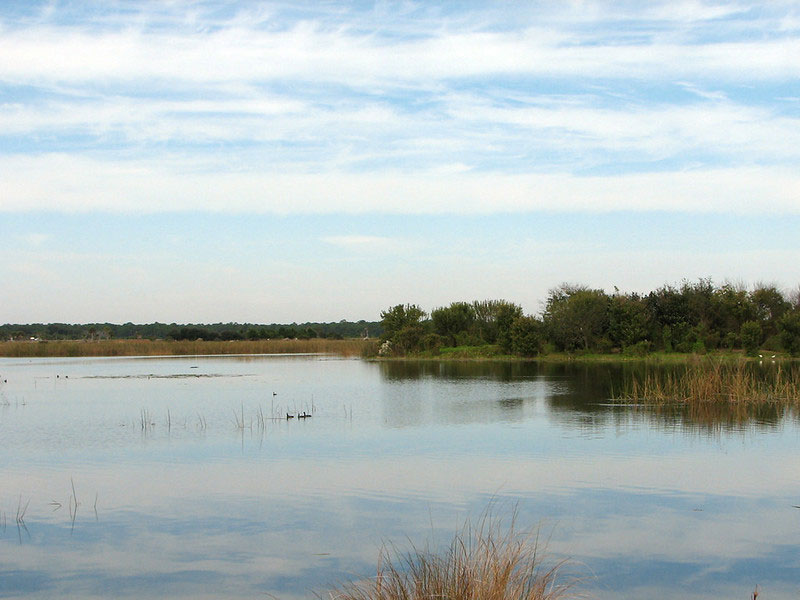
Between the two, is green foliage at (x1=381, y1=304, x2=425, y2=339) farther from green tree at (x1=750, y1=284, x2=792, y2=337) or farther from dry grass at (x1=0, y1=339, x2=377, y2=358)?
green tree at (x1=750, y1=284, x2=792, y2=337)

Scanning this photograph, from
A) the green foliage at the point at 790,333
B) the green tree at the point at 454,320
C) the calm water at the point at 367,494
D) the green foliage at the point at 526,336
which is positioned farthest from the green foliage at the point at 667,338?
the calm water at the point at 367,494

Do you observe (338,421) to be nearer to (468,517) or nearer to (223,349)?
(468,517)

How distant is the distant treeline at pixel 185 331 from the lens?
95.5 metres

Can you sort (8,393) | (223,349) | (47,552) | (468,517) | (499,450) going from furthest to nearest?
(223,349)
(8,393)
(499,450)
(468,517)
(47,552)

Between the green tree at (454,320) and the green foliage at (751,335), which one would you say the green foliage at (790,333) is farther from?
the green tree at (454,320)

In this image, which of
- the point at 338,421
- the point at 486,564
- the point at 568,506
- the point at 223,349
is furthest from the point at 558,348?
the point at 486,564

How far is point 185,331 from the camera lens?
316 ft

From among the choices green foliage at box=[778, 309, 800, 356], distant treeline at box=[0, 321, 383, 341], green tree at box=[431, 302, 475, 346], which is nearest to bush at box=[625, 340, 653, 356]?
green foliage at box=[778, 309, 800, 356]

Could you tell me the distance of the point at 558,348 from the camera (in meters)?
56.4

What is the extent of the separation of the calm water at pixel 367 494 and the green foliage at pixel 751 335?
89.1 ft

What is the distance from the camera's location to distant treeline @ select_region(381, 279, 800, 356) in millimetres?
51688

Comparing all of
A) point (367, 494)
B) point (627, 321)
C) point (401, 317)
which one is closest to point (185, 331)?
point (401, 317)

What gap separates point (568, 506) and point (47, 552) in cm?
672

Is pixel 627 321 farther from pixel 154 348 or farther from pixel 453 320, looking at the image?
pixel 154 348
